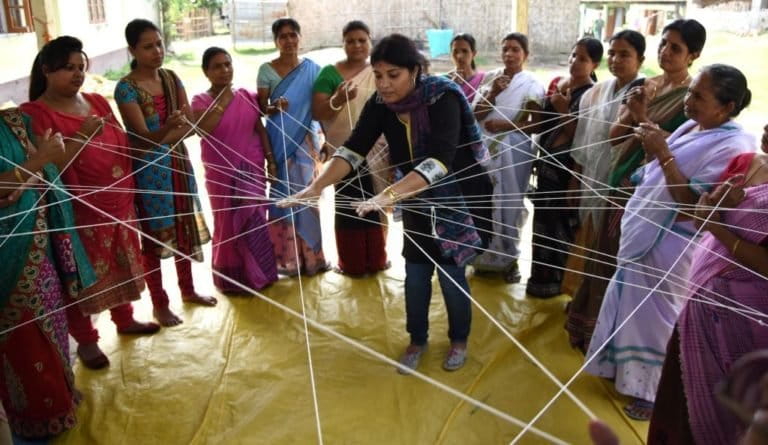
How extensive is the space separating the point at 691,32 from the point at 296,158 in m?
2.04

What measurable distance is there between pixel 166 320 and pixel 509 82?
223 centimetres

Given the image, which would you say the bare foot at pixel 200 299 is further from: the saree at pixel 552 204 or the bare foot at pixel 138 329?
the saree at pixel 552 204

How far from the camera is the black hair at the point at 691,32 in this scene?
2.22m

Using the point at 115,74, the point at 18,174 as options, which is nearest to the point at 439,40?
A: the point at 115,74

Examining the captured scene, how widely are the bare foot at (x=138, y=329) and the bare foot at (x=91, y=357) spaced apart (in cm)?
26

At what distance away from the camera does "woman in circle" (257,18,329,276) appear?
3162 millimetres

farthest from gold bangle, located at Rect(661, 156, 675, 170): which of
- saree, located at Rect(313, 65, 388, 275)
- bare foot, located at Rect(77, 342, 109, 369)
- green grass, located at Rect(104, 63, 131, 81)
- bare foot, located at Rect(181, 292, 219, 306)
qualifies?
green grass, located at Rect(104, 63, 131, 81)

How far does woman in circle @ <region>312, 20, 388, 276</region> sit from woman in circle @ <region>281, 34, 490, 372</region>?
697mm

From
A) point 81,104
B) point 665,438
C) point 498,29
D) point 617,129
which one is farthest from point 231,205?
point 498,29

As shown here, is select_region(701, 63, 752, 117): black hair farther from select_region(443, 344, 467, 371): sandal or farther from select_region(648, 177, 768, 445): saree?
select_region(443, 344, 467, 371): sandal

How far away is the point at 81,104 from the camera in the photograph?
2398mm

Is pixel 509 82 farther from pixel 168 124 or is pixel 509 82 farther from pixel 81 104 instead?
pixel 81 104

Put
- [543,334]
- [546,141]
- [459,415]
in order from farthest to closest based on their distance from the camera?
[546,141] → [543,334] → [459,415]

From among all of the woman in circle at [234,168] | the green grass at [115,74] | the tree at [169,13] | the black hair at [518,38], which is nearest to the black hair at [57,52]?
the woman in circle at [234,168]
